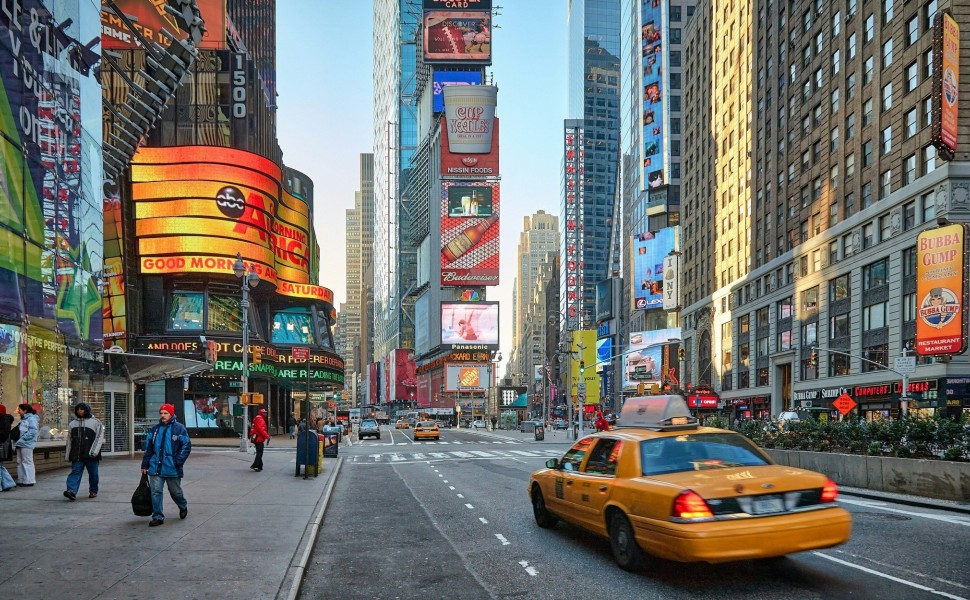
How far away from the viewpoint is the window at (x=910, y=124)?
4559 cm

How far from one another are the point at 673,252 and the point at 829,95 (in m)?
57.2

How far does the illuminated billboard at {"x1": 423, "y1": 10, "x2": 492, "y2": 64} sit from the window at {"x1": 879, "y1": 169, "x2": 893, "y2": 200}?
147 m

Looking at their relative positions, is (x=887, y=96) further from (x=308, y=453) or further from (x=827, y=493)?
(x=827, y=493)

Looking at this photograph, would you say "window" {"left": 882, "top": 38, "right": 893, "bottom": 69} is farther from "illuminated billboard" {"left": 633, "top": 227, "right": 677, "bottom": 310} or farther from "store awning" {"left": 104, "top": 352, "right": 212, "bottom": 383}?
"illuminated billboard" {"left": 633, "top": 227, "right": 677, "bottom": 310}

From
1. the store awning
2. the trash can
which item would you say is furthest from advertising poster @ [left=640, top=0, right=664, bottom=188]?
the trash can

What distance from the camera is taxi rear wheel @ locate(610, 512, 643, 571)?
8797mm

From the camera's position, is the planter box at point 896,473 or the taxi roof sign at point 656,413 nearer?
the taxi roof sign at point 656,413

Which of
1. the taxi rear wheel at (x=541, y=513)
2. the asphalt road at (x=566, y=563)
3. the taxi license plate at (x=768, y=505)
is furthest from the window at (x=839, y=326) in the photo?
the taxi license plate at (x=768, y=505)

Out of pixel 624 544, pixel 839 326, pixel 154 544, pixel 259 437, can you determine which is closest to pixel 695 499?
pixel 624 544

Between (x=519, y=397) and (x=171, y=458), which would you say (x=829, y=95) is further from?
(x=519, y=397)

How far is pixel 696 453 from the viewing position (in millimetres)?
9156

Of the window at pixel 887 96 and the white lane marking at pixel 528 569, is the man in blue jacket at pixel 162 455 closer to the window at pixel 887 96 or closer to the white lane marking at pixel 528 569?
the white lane marking at pixel 528 569

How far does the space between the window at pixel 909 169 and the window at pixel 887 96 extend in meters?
3.97

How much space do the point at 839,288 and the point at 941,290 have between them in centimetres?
1292
